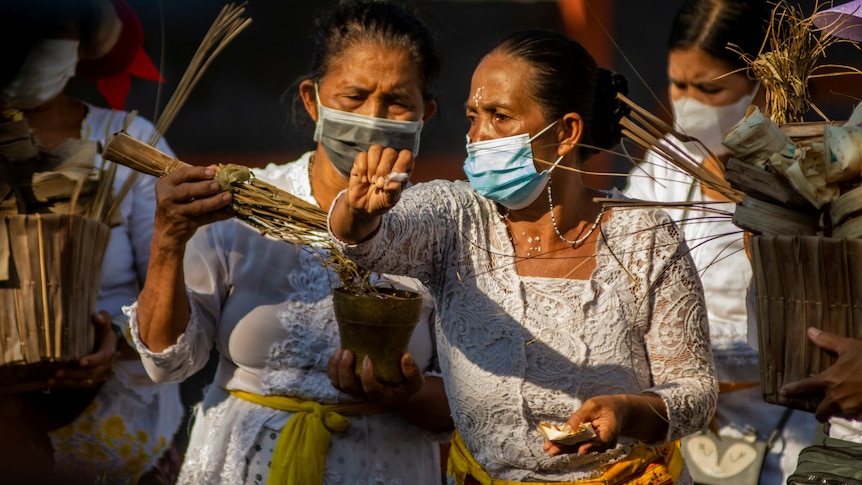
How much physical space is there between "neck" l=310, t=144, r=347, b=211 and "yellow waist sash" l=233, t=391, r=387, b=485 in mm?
577

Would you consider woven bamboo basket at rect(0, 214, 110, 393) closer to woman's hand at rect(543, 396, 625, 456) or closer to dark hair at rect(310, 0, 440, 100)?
dark hair at rect(310, 0, 440, 100)

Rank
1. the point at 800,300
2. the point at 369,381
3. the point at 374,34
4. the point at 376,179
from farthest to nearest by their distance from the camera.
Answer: the point at 374,34
the point at 369,381
the point at 800,300
the point at 376,179

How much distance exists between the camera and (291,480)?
120 inches

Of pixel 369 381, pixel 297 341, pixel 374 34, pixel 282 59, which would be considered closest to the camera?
pixel 369 381

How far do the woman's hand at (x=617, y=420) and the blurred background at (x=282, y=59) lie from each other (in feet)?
12.3

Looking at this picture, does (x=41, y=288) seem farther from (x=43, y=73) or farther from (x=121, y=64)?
(x=121, y=64)

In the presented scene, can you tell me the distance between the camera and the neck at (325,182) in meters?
3.30

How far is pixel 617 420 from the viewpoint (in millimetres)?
2531

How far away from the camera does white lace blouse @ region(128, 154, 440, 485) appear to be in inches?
123

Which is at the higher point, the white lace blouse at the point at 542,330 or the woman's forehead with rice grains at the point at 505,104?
the woman's forehead with rice grains at the point at 505,104

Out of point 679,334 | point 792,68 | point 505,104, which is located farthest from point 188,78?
point 792,68

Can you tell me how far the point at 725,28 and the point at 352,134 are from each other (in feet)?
4.74

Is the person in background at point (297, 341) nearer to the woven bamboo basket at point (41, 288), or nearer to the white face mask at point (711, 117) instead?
the woven bamboo basket at point (41, 288)

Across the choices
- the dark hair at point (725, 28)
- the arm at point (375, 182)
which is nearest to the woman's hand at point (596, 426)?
the arm at point (375, 182)
